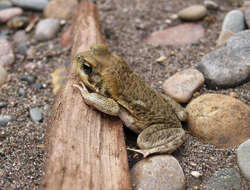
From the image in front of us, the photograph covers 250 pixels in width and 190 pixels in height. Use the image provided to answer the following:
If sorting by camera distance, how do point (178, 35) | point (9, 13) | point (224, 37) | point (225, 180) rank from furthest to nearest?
1. point (9, 13)
2. point (178, 35)
3. point (224, 37)
4. point (225, 180)

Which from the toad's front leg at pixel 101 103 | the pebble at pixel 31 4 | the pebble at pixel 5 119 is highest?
the pebble at pixel 31 4

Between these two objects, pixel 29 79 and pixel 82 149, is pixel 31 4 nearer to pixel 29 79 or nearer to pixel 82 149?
pixel 29 79

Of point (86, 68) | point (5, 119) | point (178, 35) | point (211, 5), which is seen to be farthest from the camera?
point (211, 5)

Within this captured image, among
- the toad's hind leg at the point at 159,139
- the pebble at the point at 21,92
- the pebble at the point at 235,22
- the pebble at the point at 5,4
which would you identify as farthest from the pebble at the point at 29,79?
the pebble at the point at 235,22

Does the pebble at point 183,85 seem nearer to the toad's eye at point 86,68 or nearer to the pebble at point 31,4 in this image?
the toad's eye at point 86,68

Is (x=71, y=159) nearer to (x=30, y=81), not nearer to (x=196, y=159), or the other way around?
(x=196, y=159)

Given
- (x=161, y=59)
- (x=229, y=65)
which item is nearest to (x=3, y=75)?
(x=161, y=59)
